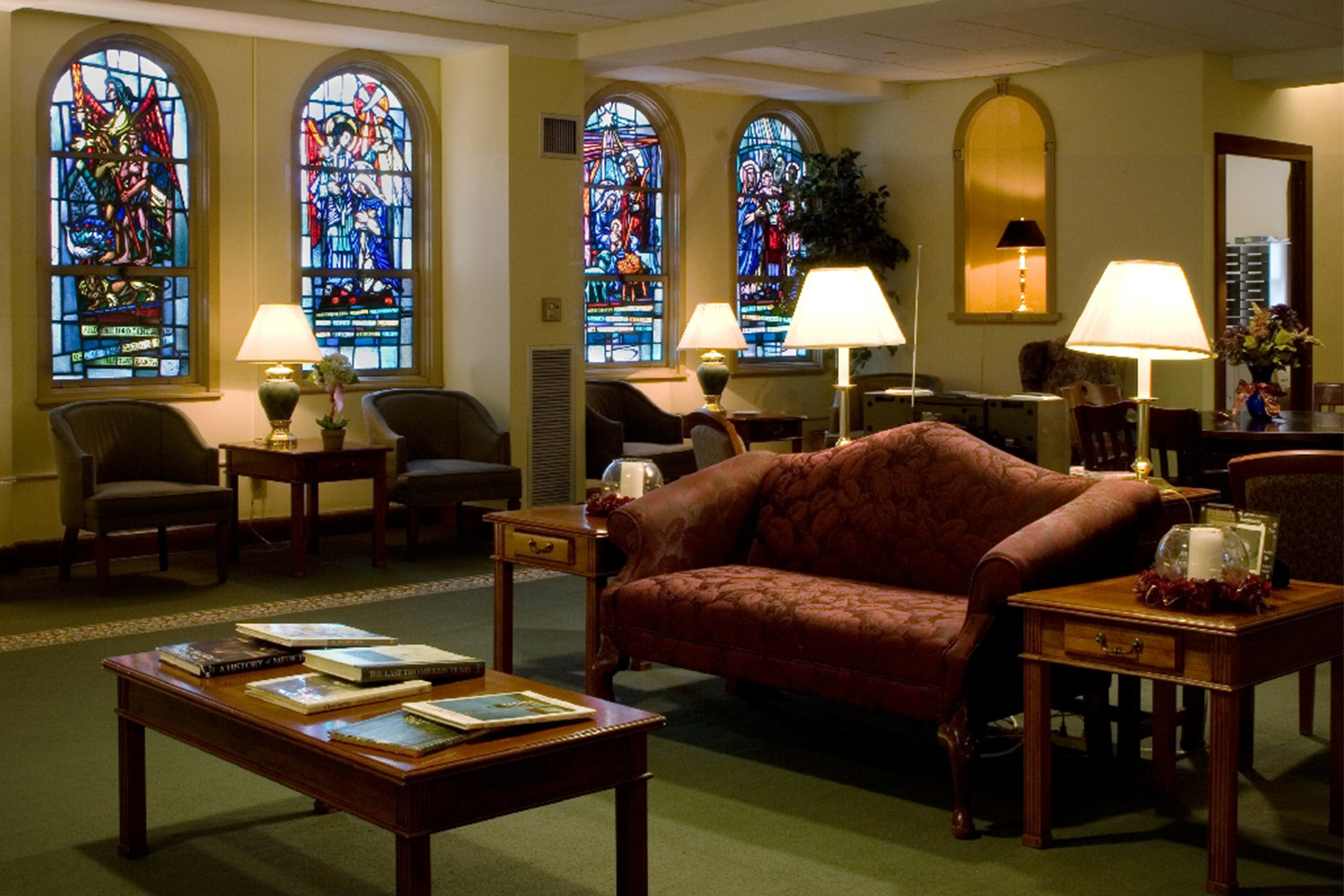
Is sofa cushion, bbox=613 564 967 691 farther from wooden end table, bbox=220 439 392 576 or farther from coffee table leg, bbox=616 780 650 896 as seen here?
wooden end table, bbox=220 439 392 576

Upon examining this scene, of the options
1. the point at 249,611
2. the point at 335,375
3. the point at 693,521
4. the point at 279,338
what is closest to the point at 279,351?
the point at 279,338

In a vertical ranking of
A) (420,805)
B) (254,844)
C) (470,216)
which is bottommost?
(254,844)

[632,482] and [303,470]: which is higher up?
[632,482]

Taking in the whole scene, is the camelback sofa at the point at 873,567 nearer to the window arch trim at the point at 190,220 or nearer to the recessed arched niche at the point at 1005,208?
the window arch trim at the point at 190,220

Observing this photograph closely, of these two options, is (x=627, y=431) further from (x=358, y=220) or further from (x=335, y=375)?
(x=335, y=375)

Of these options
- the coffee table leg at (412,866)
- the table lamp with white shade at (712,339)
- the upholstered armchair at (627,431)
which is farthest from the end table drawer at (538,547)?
the table lamp with white shade at (712,339)

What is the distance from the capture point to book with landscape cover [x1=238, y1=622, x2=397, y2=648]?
358 centimetres

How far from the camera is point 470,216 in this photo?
8984 mm

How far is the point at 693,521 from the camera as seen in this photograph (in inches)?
190

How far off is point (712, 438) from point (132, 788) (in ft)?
9.26

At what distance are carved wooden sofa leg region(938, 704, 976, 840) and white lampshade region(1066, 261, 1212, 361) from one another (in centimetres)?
117

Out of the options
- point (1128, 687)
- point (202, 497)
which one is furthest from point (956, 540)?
point (202, 497)

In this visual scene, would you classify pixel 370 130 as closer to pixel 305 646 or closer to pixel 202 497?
pixel 202 497

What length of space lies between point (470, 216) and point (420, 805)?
6.59 metres
